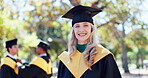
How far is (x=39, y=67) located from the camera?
21.6 feet

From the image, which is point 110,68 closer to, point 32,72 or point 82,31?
point 82,31

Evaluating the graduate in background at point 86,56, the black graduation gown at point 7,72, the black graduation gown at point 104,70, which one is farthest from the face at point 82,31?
the black graduation gown at point 7,72

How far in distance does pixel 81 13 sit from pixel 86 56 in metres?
0.60

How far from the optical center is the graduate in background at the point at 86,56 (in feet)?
10.1

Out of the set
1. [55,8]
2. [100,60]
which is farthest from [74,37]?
[55,8]

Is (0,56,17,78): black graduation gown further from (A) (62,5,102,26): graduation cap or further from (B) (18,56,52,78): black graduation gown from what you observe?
(A) (62,5,102,26): graduation cap

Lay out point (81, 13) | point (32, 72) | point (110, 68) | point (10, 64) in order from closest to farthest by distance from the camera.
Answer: point (110, 68) < point (81, 13) < point (10, 64) < point (32, 72)

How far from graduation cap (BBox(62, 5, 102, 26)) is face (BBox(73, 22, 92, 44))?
64 millimetres

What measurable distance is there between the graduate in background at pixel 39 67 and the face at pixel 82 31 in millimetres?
3463

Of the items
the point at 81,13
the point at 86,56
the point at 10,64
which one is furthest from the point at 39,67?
the point at 86,56

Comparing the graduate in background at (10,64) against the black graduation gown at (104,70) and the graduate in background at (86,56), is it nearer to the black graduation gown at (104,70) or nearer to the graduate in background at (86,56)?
the graduate in background at (86,56)

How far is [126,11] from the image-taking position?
11438 mm

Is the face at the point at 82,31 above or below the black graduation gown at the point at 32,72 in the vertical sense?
above

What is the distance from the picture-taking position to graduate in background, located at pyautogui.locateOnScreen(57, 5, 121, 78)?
3.08m
